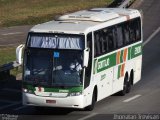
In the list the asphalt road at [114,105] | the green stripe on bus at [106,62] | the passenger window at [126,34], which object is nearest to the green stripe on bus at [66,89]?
the asphalt road at [114,105]

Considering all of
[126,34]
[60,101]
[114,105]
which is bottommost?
[114,105]

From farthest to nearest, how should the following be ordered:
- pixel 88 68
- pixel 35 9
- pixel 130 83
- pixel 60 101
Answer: pixel 35 9, pixel 130 83, pixel 88 68, pixel 60 101

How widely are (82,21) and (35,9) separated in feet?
128

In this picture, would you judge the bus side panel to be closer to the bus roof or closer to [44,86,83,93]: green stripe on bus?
[44,86,83,93]: green stripe on bus

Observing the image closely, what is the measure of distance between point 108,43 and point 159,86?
15.0ft

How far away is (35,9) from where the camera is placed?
63406 mm

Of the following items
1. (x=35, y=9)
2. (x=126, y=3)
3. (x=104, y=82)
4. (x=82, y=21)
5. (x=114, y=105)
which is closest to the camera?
(x=82, y=21)

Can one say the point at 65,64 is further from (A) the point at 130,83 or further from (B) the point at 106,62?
(A) the point at 130,83

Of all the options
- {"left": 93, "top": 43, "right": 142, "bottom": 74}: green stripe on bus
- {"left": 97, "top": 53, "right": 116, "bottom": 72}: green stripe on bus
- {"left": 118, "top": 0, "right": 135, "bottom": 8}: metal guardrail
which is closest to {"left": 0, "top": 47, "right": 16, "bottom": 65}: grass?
{"left": 93, "top": 43, "right": 142, "bottom": 74}: green stripe on bus

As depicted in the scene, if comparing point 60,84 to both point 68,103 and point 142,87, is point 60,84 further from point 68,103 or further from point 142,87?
point 142,87

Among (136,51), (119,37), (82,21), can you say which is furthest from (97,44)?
(136,51)

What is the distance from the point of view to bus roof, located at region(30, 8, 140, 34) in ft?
76.5

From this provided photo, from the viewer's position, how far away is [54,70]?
22906mm

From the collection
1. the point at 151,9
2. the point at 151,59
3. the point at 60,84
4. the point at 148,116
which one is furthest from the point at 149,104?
the point at 151,9
